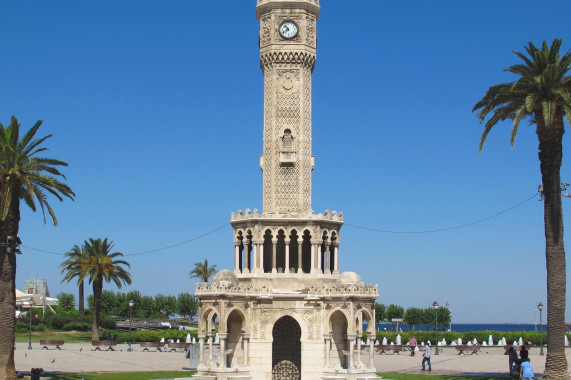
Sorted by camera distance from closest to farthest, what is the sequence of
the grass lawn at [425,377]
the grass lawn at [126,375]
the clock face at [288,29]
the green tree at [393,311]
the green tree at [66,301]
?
the grass lawn at [425,377] → the grass lawn at [126,375] → the clock face at [288,29] → the green tree at [66,301] → the green tree at [393,311]

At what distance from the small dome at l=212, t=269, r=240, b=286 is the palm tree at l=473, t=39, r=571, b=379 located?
14325mm

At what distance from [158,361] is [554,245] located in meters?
26.3

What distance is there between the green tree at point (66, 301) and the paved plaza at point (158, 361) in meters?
45.5

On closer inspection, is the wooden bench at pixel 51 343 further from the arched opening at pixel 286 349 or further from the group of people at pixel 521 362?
the group of people at pixel 521 362

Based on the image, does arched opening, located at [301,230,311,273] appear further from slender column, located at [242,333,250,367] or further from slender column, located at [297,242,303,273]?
slender column, located at [242,333,250,367]

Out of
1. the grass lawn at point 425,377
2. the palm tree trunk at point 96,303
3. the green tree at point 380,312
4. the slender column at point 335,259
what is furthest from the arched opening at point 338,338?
the green tree at point 380,312

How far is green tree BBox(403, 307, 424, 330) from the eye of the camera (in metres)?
113

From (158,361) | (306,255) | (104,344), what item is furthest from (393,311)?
(306,255)

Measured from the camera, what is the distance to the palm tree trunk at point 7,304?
1176 inches

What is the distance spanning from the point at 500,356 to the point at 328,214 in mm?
21030

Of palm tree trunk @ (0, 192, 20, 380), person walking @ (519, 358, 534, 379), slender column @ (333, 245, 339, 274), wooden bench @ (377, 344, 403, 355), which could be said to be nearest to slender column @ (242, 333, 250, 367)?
slender column @ (333, 245, 339, 274)

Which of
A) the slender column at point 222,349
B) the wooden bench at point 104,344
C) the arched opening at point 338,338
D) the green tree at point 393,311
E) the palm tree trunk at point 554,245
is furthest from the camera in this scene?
the green tree at point 393,311

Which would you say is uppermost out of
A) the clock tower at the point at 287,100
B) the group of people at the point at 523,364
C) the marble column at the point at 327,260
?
the clock tower at the point at 287,100

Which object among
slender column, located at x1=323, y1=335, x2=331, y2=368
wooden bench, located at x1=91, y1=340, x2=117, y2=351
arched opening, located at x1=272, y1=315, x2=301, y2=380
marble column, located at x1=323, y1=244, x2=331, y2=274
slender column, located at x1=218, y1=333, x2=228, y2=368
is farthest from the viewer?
wooden bench, located at x1=91, y1=340, x2=117, y2=351
